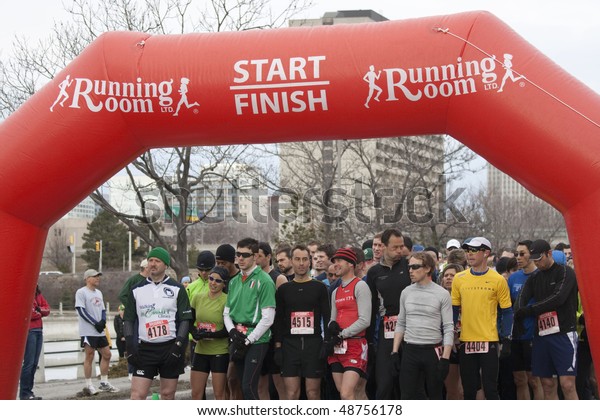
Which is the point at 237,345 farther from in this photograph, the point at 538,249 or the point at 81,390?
the point at 81,390

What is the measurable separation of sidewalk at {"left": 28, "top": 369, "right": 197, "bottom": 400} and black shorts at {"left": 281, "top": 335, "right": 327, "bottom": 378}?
362 cm

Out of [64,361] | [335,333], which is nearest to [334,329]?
[335,333]

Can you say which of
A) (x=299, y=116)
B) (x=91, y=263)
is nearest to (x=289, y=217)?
(x=299, y=116)

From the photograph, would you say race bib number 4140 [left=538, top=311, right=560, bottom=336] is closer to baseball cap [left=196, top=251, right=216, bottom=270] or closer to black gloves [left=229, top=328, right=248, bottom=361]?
black gloves [left=229, top=328, right=248, bottom=361]

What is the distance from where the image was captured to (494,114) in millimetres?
7398

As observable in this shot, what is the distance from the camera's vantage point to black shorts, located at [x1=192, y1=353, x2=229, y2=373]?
375 inches

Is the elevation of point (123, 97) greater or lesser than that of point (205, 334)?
greater

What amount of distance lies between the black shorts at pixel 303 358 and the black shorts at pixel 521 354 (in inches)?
84.1

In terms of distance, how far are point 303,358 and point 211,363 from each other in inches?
43.1

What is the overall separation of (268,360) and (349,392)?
1.07 metres

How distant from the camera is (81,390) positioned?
43.8ft

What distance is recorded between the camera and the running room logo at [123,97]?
785cm

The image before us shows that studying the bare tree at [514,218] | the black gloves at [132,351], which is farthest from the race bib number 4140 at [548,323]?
the bare tree at [514,218]

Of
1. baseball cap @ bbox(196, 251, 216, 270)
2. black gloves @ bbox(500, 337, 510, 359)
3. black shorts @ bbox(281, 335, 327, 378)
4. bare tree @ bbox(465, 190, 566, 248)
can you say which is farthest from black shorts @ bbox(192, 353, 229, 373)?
bare tree @ bbox(465, 190, 566, 248)
